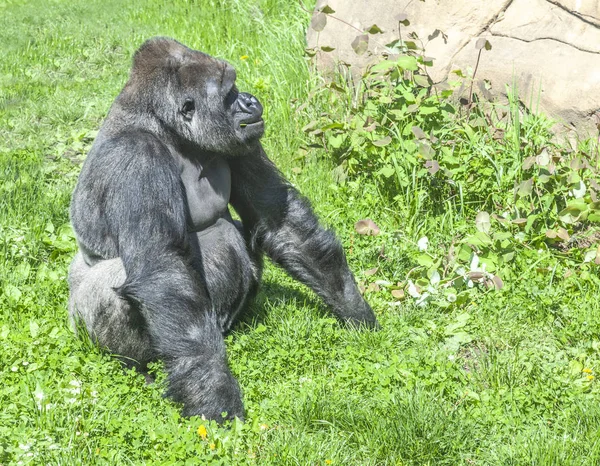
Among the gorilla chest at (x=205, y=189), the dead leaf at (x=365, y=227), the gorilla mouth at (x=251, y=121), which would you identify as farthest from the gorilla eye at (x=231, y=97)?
the dead leaf at (x=365, y=227)

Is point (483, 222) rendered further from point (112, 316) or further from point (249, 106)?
point (112, 316)

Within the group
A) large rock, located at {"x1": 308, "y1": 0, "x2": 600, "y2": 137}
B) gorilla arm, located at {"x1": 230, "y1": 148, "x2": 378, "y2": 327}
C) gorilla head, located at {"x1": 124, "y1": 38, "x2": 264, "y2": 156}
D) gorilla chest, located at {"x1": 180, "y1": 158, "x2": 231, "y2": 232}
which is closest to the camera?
gorilla head, located at {"x1": 124, "y1": 38, "x2": 264, "y2": 156}

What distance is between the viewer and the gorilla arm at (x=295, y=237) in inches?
155

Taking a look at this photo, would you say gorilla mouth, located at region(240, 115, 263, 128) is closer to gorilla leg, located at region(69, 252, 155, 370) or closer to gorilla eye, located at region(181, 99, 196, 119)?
gorilla eye, located at region(181, 99, 196, 119)

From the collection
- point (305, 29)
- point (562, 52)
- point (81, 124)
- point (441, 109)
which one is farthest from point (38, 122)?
point (562, 52)

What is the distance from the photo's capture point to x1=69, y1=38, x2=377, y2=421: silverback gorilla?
3279 millimetres

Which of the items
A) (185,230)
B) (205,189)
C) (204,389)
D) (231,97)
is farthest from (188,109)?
(204,389)

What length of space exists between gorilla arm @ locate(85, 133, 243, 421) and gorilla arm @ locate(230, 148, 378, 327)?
644 millimetres

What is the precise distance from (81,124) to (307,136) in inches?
75.3

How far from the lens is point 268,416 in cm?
324

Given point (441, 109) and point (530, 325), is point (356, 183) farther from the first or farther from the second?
point (530, 325)

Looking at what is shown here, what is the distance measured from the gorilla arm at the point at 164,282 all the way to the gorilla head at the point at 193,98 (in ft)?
0.77

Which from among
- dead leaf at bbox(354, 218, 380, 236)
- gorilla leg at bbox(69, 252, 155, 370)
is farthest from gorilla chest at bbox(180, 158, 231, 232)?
dead leaf at bbox(354, 218, 380, 236)

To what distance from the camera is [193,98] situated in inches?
138
